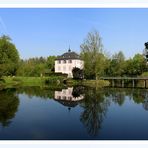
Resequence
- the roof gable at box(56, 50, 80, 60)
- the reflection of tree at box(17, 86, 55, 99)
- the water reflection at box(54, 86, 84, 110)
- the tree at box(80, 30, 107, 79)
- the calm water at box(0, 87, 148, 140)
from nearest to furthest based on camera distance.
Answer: the calm water at box(0, 87, 148, 140), the water reflection at box(54, 86, 84, 110), the reflection of tree at box(17, 86, 55, 99), the tree at box(80, 30, 107, 79), the roof gable at box(56, 50, 80, 60)

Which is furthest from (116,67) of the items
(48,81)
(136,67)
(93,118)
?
(93,118)

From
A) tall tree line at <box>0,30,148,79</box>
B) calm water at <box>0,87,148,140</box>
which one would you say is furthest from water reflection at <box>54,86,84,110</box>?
tall tree line at <box>0,30,148,79</box>

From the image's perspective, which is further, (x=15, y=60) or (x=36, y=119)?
(x=15, y=60)

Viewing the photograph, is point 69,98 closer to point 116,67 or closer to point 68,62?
point 116,67

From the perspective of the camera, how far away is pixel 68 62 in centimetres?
6669

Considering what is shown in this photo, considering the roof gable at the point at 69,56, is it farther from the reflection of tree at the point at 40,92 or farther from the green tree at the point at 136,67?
the reflection of tree at the point at 40,92

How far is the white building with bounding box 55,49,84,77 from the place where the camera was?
65812mm

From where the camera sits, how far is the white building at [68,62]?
65812 millimetres

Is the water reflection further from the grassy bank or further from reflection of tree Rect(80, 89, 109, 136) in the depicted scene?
the grassy bank

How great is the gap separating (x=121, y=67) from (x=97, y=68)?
18363 millimetres
